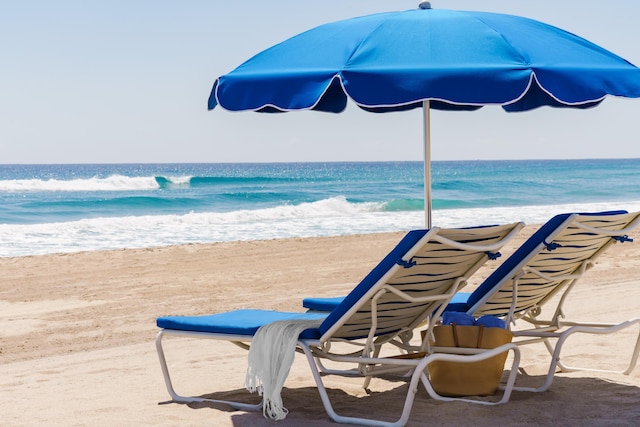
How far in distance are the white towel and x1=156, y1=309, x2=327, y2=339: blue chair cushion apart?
2.6 inches

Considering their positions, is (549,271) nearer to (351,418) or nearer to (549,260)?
(549,260)

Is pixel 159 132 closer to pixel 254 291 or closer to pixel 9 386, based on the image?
pixel 254 291

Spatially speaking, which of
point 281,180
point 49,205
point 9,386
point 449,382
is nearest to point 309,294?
point 9,386

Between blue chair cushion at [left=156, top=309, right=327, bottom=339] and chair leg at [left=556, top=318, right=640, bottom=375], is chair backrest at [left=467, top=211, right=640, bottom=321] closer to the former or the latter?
chair leg at [left=556, top=318, right=640, bottom=375]

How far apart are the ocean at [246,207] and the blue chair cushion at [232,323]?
990cm

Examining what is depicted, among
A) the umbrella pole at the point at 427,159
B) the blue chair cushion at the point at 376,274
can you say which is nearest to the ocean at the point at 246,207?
the umbrella pole at the point at 427,159

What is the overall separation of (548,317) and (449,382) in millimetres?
3001

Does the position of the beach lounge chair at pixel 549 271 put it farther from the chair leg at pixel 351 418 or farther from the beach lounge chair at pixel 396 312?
the chair leg at pixel 351 418

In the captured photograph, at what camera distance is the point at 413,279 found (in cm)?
391

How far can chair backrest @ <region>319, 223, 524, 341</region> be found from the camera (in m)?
3.67

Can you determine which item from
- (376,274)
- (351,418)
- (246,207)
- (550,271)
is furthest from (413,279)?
(246,207)

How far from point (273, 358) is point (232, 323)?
339mm

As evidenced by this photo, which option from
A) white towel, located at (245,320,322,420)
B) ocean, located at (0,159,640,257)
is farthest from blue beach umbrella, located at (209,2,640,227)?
ocean, located at (0,159,640,257)

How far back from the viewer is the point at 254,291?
30.9ft
